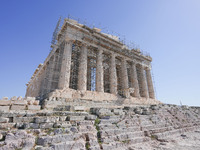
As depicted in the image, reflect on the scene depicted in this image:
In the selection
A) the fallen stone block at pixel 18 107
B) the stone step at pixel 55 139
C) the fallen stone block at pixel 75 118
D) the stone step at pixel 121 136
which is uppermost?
the fallen stone block at pixel 18 107

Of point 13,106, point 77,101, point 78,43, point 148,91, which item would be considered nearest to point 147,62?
point 148,91

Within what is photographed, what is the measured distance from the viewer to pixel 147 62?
83.6ft

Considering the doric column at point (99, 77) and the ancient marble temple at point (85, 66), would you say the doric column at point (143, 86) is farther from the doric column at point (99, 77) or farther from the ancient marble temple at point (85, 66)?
the doric column at point (99, 77)

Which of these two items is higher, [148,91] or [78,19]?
[78,19]

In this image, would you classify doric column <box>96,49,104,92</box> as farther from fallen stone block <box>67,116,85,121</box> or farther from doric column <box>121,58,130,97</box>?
fallen stone block <box>67,116,85,121</box>

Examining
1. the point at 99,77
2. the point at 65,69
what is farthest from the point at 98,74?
the point at 65,69

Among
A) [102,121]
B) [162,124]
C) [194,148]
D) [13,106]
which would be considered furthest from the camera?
[162,124]

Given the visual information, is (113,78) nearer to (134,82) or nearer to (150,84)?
(134,82)

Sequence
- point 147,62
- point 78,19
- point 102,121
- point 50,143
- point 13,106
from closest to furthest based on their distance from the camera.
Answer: point 50,143
point 102,121
point 13,106
point 78,19
point 147,62

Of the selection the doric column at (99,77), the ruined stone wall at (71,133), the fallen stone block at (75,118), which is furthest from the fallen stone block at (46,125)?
the doric column at (99,77)

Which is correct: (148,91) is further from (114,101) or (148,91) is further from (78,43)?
(78,43)

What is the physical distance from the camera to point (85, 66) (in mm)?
15172

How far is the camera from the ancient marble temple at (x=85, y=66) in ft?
44.3

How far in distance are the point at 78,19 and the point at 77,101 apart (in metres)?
13.3
